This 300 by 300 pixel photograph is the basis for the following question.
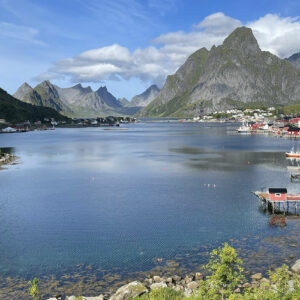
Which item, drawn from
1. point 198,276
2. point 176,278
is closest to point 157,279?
point 176,278

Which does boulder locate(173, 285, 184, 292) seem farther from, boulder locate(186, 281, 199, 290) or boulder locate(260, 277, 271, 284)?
boulder locate(260, 277, 271, 284)

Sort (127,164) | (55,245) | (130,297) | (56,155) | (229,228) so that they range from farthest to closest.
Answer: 1. (56,155)
2. (127,164)
3. (229,228)
4. (55,245)
5. (130,297)

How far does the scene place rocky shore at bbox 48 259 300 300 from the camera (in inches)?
1230

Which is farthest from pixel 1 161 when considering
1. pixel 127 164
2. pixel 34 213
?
pixel 34 213

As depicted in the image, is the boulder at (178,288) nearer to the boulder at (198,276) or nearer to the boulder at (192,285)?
the boulder at (192,285)

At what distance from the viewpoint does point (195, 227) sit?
174 ft

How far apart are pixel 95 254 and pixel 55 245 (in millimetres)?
6496

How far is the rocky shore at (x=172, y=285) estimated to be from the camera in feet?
103

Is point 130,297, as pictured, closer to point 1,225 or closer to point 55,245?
point 55,245

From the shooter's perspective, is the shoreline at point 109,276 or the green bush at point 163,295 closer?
the green bush at point 163,295

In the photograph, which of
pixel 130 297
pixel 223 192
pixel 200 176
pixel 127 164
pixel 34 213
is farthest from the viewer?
pixel 127 164

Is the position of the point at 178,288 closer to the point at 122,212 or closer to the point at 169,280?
the point at 169,280

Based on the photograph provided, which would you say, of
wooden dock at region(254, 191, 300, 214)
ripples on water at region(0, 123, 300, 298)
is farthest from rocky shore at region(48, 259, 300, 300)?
wooden dock at region(254, 191, 300, 214)

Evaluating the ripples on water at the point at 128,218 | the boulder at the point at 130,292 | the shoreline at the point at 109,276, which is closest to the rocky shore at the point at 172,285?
the boulder at the point at 130,292
